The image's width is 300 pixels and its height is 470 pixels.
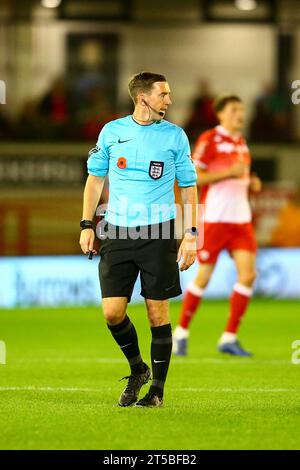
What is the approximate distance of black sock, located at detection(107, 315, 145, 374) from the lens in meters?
8.05

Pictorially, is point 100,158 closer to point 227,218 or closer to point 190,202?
point 190,202

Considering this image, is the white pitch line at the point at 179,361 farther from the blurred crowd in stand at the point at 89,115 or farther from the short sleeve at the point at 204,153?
the blurred crowd in stand at the point at 89,115

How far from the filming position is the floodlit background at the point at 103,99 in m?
18.8

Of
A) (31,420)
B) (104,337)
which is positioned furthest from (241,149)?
(31,420)

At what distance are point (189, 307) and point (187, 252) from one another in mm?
4014

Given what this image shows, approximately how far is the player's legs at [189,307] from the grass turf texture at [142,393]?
0.64 ft

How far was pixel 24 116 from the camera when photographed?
867 inches

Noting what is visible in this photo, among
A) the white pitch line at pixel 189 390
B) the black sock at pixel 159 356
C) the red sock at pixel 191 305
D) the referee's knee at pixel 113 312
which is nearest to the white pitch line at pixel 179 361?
the red sock at pixel 191 305

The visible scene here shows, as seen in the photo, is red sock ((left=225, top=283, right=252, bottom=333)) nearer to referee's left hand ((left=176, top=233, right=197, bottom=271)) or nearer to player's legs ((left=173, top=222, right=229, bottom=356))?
player's legs ((left=173, top=222, right=229, bottom=356))

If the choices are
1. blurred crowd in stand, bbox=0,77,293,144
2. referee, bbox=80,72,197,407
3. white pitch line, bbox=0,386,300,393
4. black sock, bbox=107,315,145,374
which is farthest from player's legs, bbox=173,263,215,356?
blurred crowd in stand, bbox=0,77,293,144

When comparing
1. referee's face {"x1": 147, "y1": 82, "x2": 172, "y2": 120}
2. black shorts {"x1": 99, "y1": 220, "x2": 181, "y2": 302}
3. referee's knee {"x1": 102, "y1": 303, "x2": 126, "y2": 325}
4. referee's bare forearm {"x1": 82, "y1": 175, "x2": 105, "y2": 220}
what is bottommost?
referee's knee {"x1": 102, "y1": 303, "x2": 126, "y2": 325}

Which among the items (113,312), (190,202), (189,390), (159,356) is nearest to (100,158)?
(190,202)

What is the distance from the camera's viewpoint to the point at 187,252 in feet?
25.8

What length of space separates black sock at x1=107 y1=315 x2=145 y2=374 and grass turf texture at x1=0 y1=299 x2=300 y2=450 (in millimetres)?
319
